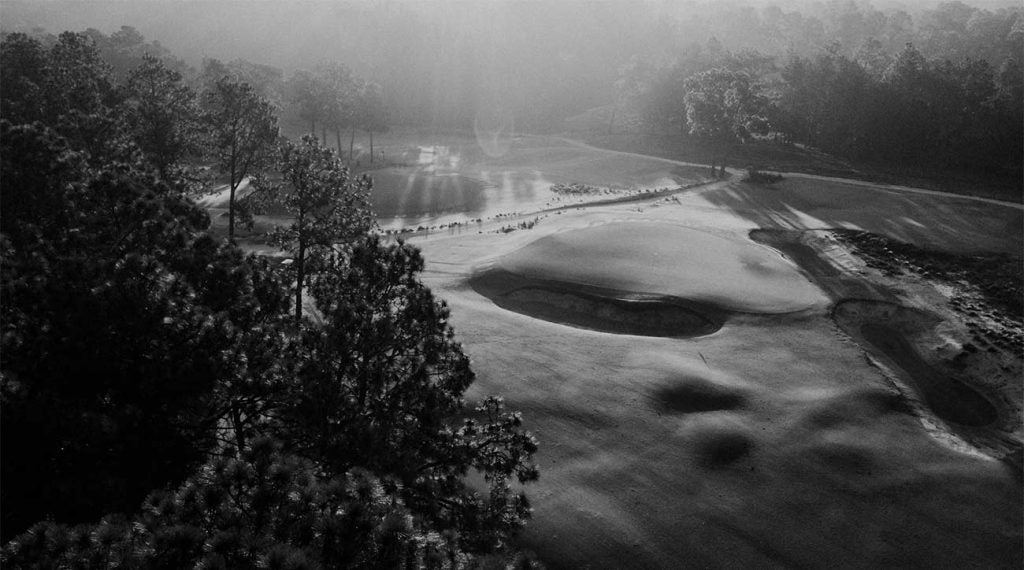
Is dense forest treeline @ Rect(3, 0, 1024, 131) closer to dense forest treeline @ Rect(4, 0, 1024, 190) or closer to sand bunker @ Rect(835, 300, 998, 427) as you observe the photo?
dense forest treeline @ Rect(4, 0, 1024, 190)

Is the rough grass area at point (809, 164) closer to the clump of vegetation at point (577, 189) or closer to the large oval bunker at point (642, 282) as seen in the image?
the clump of vegetation at point (577, 189)

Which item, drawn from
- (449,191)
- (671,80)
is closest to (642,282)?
(449,191)

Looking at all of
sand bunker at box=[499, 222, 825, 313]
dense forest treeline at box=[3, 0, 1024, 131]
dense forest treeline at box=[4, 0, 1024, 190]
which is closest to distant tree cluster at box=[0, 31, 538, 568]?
sand bunker at box=[499, 222, 825, 313]

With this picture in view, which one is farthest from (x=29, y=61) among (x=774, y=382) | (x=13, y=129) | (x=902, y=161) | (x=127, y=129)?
(x=902, y=161)

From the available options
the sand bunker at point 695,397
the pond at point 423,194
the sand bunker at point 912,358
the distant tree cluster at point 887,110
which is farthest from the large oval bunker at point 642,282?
the distant tree cluster at point 887,110

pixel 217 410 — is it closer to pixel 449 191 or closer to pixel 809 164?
pixel 449 191

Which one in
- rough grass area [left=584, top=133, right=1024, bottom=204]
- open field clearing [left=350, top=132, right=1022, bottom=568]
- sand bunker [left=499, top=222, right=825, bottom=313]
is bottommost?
open field clearing [left=350, top=132, right=1022, bottom=568]
